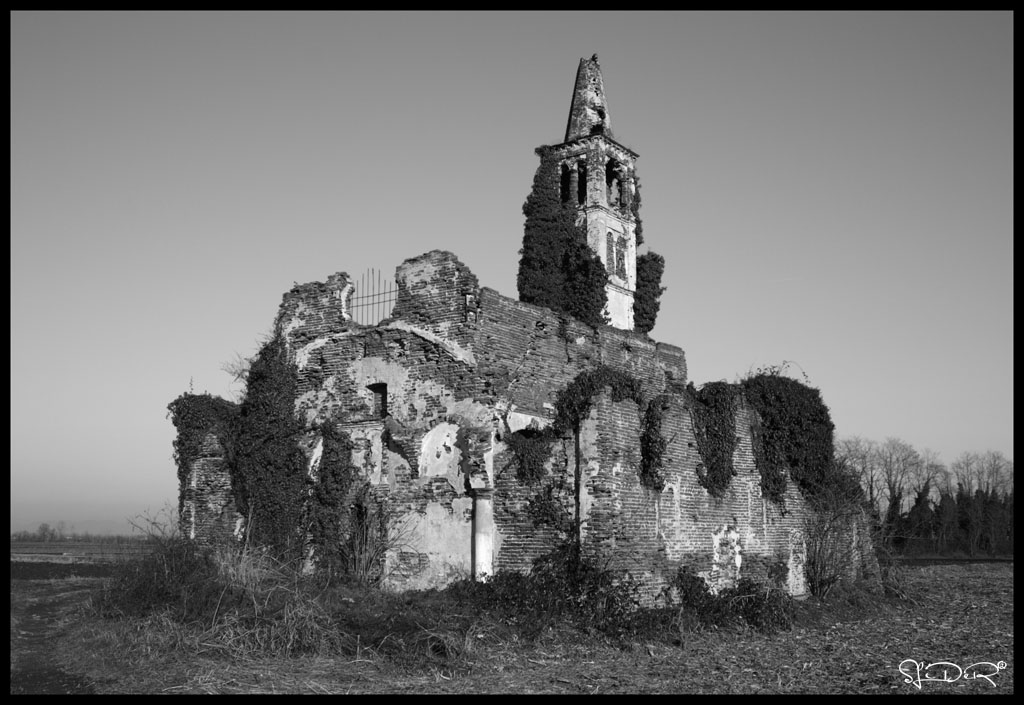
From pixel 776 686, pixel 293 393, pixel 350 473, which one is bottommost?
pixel 776 686

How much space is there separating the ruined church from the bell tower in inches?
448

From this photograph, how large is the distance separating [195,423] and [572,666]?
9983 millimetres

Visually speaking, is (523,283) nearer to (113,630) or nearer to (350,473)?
(350,473)

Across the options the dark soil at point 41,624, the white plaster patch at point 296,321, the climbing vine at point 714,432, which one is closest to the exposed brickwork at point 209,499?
the dark soil at point 41,624

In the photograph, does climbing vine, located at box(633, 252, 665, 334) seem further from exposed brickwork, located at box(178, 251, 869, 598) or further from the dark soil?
the dark soil

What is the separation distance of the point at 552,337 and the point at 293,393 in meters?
5.29

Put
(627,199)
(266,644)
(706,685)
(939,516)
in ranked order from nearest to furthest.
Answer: (706,685) → (266,644) → (627,199) → (939,516)

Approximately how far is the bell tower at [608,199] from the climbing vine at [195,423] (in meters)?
15.2

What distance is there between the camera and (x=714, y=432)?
19422 millimetres

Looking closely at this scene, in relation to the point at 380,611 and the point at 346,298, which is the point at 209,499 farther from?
the point at 380,611

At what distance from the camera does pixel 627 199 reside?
109 feet

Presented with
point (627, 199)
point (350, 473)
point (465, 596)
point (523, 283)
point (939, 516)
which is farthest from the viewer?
point (939, 516)

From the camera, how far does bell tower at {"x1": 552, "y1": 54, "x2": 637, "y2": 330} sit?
3203cm
